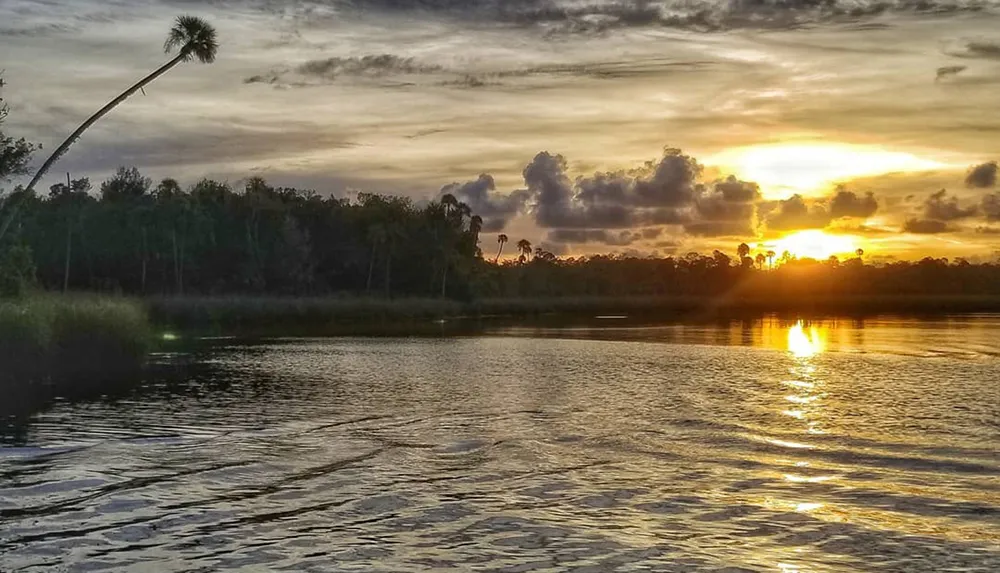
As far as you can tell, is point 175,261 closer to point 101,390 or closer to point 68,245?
point 68,245

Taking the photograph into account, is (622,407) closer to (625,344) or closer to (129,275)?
(625,344)

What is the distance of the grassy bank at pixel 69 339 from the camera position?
111 feet

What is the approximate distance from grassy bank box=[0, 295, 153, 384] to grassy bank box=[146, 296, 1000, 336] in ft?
104

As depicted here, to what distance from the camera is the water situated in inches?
486

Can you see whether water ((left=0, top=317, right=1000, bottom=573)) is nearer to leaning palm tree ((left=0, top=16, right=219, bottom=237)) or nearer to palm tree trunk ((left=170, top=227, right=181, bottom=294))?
leaning palm tree ((left=0, top=16, right=219, bottom=237))

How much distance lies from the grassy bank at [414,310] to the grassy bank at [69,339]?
104 feet

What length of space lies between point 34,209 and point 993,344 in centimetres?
9105

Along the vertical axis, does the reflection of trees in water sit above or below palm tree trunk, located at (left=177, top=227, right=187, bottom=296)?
below

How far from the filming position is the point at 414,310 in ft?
338

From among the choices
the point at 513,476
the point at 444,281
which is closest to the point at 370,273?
the point at 444,281

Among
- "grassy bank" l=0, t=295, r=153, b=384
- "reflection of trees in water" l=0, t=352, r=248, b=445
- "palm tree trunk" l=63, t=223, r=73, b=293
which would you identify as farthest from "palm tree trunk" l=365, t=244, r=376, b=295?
"reflection of trees in water" l=0, t=352, r=248, b=445

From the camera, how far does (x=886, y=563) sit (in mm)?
11859

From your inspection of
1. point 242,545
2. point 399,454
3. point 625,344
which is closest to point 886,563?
point 242,545

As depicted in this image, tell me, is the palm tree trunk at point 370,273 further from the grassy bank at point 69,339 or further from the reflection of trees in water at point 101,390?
the reflection of trees in water at point 101,390
